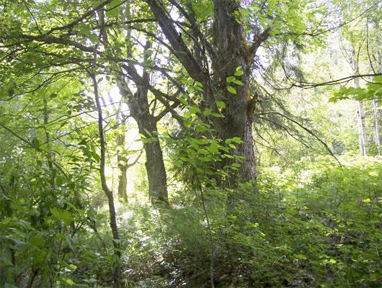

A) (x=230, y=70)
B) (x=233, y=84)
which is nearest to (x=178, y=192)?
(x=233, y=84)

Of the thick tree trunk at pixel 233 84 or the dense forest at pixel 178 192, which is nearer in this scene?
the dense forest at pixel 178 192

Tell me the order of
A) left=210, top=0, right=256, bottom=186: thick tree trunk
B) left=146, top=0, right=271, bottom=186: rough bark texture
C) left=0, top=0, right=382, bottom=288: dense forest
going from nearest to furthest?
left=0, top=0, right=382, bottom=288: dense forest, left=146, top=0, right=271, bottom=186: rough bark texture, left=210, top=0, right=256, bottom=186: thick tree trunk

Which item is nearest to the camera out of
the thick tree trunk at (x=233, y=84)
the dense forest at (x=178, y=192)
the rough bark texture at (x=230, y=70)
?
the dense forest at (x=178, y=192)

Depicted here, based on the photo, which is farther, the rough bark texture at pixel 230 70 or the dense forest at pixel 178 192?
the rough bark texture at pixel 230 70

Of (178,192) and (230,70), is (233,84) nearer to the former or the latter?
(230,70)

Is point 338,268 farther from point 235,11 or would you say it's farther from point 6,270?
point 235,11

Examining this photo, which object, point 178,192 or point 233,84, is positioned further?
point 233,84

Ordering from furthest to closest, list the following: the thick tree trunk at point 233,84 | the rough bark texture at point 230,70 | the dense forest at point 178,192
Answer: the thick tree trunk at point 233,84 → the rough bark texture at point 230,70 → the dense forest at point 178,192

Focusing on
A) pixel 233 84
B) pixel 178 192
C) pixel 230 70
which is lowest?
pixel 178 192

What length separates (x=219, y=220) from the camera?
411 centimetres

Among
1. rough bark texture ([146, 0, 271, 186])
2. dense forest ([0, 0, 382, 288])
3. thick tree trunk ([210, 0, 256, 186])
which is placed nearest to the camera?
dense forest ([0, 0, 382, 288])

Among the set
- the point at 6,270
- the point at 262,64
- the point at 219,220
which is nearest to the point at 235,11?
the point at 262,64

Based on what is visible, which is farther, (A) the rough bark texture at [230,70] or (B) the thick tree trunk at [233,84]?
(B) the thick tree trunk at [233,84]

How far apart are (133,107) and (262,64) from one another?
397cm
